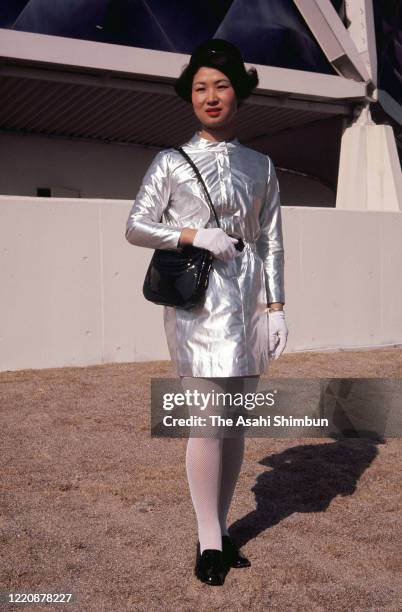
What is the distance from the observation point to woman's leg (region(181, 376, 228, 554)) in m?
2.79

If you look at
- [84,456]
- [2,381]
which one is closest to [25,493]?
[84,456]

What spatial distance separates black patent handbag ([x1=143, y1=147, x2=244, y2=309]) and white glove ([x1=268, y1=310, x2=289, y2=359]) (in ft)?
1.14

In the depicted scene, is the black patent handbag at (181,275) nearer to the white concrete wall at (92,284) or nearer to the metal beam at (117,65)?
the white concrete wall at (92,284)

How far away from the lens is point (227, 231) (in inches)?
113

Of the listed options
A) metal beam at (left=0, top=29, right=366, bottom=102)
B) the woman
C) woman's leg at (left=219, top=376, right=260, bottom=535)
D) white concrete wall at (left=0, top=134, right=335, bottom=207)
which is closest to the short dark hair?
the woman

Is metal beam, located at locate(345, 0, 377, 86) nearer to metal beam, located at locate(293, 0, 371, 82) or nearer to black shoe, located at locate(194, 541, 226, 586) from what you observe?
metal beam, located at locate(293, 0, 371, 82)

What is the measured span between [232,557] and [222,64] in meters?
2.07

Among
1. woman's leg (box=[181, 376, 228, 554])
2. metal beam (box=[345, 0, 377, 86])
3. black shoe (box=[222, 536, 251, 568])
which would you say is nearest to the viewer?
woman's leg (box=[181, 376, 228, 554])

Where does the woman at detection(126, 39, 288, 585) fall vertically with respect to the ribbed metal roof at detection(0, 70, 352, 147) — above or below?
below

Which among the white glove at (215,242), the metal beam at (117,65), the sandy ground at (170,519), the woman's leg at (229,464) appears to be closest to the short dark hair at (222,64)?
the white glove at (215,242)

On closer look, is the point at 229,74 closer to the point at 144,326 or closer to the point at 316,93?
the point at 144,326

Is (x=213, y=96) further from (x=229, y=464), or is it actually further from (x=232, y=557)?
(x=232, y=557)

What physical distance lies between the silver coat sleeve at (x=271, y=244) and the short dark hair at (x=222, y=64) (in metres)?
0.35

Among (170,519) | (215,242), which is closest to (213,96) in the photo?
(215,242)
